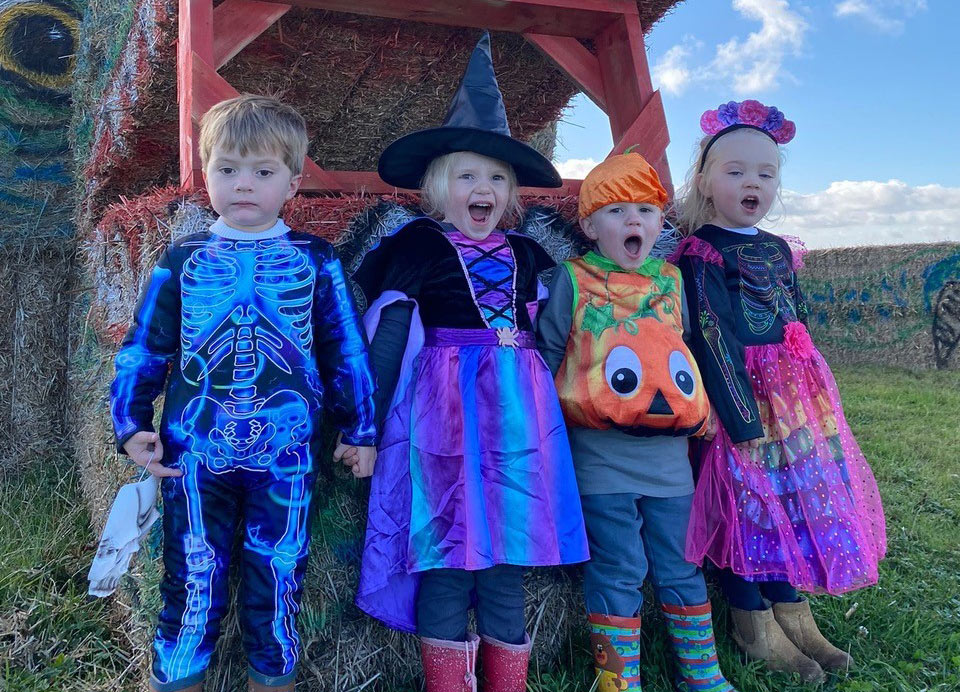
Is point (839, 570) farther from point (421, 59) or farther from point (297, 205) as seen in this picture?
point (421, 59)

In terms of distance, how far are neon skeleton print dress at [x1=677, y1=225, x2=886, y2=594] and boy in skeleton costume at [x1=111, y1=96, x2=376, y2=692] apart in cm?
120

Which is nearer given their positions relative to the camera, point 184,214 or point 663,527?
point 184,214

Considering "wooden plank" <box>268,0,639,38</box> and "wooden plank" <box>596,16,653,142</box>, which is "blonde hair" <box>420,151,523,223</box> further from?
"wooden plank" <box>268,0,639,38</box>

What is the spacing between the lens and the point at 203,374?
188 cm

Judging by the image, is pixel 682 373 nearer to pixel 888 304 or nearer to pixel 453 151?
pixel 453 151

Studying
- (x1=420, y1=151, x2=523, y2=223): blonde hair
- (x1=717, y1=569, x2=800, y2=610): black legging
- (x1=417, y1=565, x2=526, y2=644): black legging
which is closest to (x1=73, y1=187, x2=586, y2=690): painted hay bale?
(x1=420, y1=151, x2=523, y2=223): blonde hair

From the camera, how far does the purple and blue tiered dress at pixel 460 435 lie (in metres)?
2.03

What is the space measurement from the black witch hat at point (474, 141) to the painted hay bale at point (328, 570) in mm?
121

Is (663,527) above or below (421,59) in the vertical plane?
below

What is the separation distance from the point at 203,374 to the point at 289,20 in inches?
111

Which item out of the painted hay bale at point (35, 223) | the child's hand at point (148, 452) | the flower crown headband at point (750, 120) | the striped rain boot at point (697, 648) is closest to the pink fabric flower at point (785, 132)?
the flower crown headband at point (750, 120)

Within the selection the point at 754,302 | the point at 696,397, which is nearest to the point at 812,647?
the point at 696,397

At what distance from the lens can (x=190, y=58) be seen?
98.4 inches

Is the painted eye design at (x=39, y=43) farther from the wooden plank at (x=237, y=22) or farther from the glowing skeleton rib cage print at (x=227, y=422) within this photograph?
the glowing skeleton rib cage print at (x=227, y=422)
